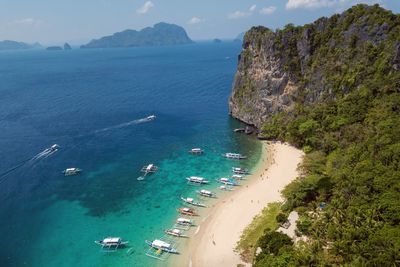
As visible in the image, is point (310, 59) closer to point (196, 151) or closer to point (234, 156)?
point (234, 156)

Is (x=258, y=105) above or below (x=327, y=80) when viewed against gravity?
below

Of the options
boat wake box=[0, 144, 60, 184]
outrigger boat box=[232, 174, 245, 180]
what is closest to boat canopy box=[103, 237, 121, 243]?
outrigger boat box=[232, 174, 245, 180]

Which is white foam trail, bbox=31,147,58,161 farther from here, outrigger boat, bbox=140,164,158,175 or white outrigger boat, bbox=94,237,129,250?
white outrigger boat, bbox=94,237,129,250

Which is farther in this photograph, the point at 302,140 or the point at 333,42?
the point at 333,42

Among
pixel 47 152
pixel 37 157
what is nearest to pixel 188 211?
pixel 37 157

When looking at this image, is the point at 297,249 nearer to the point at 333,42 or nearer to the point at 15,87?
the point at 333,42

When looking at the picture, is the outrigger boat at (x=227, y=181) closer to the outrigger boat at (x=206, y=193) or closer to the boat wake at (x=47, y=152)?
the outrigger boat at (x=206, y=193)

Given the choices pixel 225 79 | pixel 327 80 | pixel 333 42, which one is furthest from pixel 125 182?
pixel 225 79
